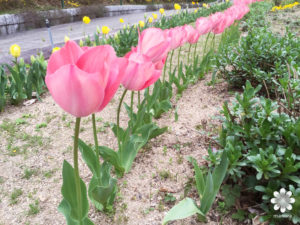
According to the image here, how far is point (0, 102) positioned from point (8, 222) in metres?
1.55

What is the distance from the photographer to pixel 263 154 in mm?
1260

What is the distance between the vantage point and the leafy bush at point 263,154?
123 cm

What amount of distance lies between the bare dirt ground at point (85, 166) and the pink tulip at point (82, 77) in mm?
903

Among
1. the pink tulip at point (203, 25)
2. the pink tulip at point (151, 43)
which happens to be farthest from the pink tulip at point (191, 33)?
the pink tulip at point (151, 43)

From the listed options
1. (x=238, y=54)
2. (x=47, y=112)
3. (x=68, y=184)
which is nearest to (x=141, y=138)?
(x=68, y=184)

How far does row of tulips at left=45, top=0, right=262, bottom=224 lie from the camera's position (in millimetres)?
677

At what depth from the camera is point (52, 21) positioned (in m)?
8.48

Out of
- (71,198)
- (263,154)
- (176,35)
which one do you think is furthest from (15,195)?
(176,35)

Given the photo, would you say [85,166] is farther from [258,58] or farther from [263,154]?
[258,58]

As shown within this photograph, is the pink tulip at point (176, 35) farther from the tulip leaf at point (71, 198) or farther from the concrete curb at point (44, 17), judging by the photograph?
the concrete curb at point (44, 17)

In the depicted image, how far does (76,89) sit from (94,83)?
0.05 meters

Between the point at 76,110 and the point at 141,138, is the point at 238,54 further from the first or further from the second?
the point at 76,110

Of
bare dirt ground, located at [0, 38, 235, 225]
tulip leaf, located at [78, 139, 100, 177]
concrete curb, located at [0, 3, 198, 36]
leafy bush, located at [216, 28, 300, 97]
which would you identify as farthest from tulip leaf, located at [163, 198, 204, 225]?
concrete curb, located at [0, 3, 198, 36]

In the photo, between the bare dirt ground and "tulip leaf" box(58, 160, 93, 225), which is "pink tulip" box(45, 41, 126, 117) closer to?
"tulip leaf" box(58, 160, 93, 225)
